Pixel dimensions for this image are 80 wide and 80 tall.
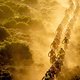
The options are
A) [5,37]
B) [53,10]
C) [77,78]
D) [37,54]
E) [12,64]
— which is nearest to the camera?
[77,78]

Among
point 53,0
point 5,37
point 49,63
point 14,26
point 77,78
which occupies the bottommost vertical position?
point 77,78

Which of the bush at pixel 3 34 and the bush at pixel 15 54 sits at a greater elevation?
the bush at pixel 3 34

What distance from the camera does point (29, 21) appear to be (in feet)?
99.0

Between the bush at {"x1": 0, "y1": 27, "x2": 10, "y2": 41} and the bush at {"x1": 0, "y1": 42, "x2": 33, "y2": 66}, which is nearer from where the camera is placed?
the bush at {"x1": 0, "y1": 42, "x2": 33, "y2": 66}

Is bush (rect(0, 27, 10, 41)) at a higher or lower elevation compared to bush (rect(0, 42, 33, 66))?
higher

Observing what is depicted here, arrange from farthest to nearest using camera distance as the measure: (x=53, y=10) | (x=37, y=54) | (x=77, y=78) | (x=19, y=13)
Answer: (x=53, y=10) → (x=19, y=13) → (x=37, y=54) → (x=77, y=78)

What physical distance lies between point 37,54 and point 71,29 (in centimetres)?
571

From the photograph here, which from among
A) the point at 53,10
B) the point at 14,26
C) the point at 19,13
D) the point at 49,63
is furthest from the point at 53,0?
the point at 49,63

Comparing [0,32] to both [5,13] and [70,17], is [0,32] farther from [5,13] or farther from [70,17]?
A: [70,17]

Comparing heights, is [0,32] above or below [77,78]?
above

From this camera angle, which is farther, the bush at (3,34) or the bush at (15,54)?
the bush at (3,34)

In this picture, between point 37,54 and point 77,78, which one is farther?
point 37,54

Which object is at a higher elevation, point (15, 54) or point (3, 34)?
point (3, 34)

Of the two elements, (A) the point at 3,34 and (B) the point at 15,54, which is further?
(A) the point at 3,34
